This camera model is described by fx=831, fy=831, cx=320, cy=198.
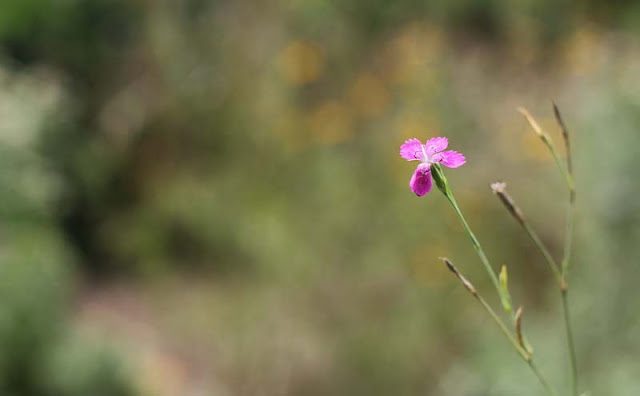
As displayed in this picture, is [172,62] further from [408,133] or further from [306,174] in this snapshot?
[408,133]

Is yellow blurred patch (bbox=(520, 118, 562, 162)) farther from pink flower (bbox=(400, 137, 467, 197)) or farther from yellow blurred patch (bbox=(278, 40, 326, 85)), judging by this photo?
pink flower (bbox=(400, 137, 467, 197))

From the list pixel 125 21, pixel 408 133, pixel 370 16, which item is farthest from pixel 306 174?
pixel 125 21

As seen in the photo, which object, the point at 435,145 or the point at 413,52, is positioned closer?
the point at 435,145

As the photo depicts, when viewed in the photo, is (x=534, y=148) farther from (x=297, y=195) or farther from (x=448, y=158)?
(x=448, y=158)

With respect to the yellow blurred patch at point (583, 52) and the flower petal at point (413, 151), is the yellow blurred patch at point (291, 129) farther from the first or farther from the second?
the flower petal at point (413, 151)

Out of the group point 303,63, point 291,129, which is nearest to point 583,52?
point 303,63

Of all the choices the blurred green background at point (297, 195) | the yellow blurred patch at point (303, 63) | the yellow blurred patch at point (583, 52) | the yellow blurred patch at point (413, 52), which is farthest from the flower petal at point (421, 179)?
the yellow blurred patch at point (583, 52)

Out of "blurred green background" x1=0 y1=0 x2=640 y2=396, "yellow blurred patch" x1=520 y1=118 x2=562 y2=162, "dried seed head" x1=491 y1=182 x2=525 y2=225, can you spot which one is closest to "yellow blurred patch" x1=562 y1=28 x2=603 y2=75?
"blurred green background" x1=0 y1=0 x2=640 y2=396
